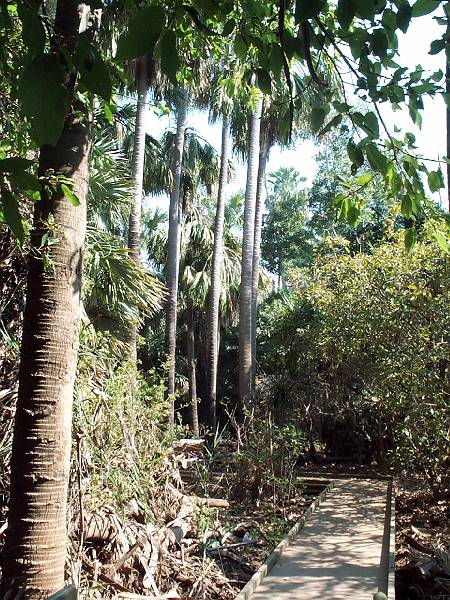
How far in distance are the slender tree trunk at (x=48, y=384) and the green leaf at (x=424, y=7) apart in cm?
191

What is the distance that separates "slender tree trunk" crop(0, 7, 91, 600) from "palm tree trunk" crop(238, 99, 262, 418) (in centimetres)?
1510

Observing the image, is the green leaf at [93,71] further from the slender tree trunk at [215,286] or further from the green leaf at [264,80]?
the slender tree trunk at [215,286]

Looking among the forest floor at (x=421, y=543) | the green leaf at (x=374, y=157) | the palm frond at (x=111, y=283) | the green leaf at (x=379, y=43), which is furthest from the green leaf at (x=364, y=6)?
the forest floor at (x=421, y=543)

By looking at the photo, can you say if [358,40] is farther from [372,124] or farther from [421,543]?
[421,543]

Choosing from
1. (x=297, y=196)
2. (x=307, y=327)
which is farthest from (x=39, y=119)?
(x=297, y=196)

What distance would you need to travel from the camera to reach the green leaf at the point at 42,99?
141cm

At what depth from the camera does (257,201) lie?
2236cm

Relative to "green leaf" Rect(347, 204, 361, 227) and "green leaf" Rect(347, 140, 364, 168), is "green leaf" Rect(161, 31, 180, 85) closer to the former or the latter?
"green leaf" Rect(347, 140, 364, 168)

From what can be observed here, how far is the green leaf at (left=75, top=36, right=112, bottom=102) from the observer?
160cm

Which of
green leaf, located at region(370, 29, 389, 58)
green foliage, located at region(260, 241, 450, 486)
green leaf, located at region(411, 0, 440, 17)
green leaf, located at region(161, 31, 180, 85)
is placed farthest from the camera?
green foliage, located at region(260, 241, 450, 486)

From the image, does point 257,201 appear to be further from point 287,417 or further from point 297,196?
point 297,196

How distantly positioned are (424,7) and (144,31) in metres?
0.97

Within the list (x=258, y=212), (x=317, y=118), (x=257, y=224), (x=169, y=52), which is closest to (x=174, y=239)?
(x=257, y=224)

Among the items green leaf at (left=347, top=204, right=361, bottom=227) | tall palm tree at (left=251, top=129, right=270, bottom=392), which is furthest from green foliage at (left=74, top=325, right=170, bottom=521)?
tall palm tree at (left=251, top=129, right=270, bottom=392)
